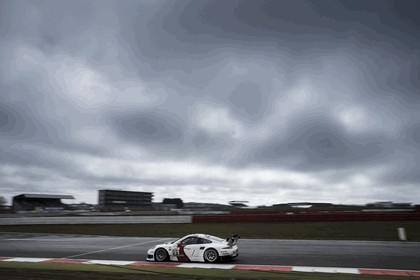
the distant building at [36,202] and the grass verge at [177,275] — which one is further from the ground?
the distant building at [36,202]

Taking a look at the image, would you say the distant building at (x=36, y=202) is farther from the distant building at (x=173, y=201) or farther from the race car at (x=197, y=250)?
the race car at (x=197, y=250)

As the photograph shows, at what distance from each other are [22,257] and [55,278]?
7.28m

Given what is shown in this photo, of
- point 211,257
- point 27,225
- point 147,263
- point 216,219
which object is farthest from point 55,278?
point 27,225

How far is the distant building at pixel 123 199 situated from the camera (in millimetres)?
132125

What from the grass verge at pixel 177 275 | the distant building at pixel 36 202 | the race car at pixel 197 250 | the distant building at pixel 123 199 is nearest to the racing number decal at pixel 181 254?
the race car at pixel 197 250

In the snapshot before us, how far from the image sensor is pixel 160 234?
26.7m

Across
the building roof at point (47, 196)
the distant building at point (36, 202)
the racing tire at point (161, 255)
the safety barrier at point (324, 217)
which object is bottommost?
the racing tire at point (161, 255)

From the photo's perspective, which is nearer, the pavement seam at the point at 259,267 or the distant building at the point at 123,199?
the pavement seam at the point at 259,267

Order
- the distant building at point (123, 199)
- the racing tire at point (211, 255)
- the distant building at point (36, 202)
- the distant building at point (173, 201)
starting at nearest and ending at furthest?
the racing tire at point (211, 255), the distant building at point (36, 202), the distant building at point (173, 201), the distant building at point (123, 199)

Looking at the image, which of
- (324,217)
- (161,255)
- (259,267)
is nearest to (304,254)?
(259,267)

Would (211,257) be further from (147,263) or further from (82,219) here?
(82,219)

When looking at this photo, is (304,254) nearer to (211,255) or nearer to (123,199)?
(211,255)

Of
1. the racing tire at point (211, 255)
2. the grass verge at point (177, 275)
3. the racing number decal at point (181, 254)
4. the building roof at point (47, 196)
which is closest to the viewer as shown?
the grass verge at point (177, 275)

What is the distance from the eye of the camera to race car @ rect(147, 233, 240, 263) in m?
12.9
